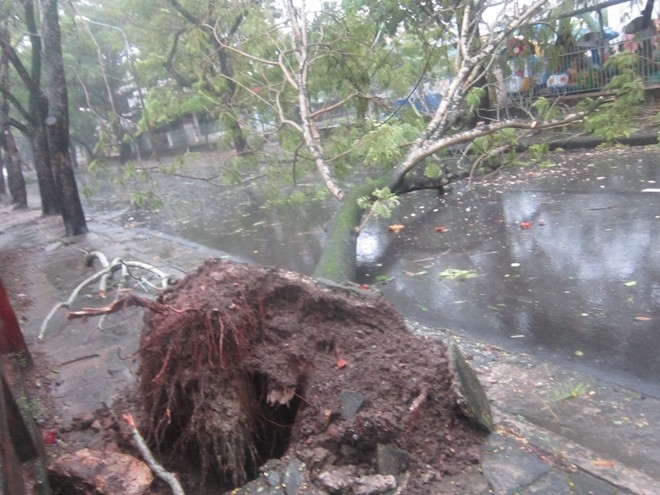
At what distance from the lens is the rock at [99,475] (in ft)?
9.80

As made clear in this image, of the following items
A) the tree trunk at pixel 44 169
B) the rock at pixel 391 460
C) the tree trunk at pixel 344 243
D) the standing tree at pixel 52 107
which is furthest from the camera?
the tree trunk at pixel 44 169

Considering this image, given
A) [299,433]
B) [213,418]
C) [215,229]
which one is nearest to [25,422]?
[213,418]

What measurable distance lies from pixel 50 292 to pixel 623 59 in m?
10.4

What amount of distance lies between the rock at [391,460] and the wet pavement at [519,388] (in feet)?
0.71

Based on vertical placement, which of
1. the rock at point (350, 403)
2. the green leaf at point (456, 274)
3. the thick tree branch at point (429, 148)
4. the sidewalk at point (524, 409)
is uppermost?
the thick tree branch at point (429, 148)

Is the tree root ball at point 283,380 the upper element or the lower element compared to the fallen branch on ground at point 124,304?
lower

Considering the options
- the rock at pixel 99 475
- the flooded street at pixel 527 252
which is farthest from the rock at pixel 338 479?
the flooded street at pixel 527 252

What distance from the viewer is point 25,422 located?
3.25 metres

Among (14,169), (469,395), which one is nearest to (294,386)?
(469,395)

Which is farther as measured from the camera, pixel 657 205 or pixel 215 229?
pixel 215 229

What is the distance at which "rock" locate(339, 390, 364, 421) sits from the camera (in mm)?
3129

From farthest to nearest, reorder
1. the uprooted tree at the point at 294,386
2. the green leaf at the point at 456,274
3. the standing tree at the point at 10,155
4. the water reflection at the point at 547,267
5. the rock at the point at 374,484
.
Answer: the standing tree at the point at 10,155 → the green leaf at the point at 456,274 → the water reflection at the point at 547,267 → the uprooted tree at the point at 294,386 → the rock at the point at 374,484

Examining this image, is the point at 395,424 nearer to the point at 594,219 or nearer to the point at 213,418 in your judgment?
the point at 213,418

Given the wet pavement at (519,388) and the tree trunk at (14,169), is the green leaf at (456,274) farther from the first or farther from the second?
the tree trunk at (14,169)
